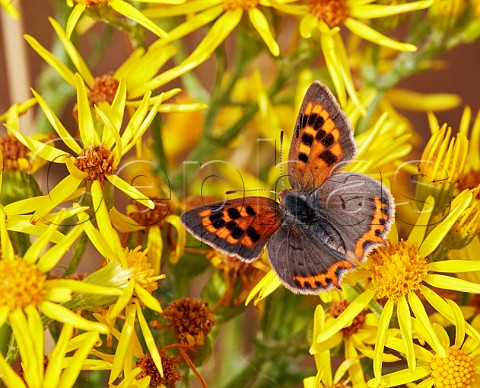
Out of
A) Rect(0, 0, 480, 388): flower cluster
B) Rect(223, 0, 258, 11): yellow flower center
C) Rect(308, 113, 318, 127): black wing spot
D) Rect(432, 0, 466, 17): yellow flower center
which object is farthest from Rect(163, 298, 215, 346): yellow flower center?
Rect(432, 0, 466, 17): yellow flower center

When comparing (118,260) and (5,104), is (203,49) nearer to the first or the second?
(118,260)

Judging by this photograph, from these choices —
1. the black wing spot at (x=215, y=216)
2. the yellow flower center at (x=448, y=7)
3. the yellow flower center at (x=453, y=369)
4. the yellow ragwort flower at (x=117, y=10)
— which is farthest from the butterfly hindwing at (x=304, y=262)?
the yellow flower center at (x=448, y=7)

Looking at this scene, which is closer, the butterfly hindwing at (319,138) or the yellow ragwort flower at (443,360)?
the yellow ragwort flower at (443,360)

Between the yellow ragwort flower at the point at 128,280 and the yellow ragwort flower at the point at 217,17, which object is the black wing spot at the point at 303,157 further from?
the yellow ragwort flower at the point at 128,280

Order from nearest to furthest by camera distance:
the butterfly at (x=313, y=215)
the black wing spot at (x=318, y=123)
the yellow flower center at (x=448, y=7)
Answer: the butterfly at (x=313, y=215) < the black wing spot at (x=318, y=123) < the yellow flower center at (x=448, y=7)

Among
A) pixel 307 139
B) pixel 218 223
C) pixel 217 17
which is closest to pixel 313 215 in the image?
pixel 307 139

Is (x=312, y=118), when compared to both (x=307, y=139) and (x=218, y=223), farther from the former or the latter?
(x=218, y=223)

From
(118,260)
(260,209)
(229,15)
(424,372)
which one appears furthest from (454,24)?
(118,260)
